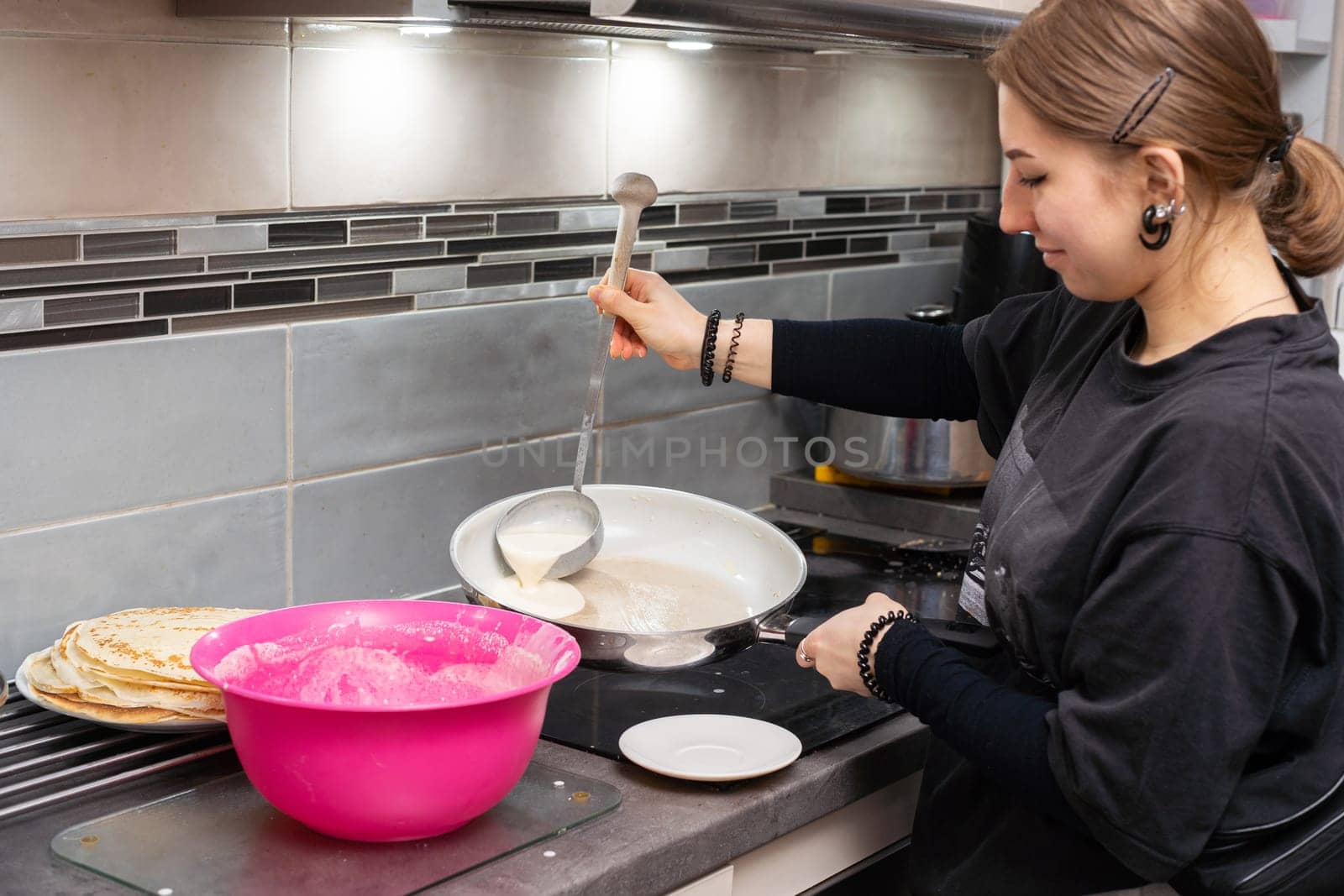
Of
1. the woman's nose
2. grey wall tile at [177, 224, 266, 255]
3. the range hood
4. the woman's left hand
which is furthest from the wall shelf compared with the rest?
grey wall tile at [177, 224, 266, 255]

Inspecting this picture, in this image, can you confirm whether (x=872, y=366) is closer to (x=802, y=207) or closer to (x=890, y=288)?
(x=802, y=207)

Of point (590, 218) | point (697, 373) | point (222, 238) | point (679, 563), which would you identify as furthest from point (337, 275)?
point (697, 373)

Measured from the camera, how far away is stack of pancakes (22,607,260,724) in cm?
107

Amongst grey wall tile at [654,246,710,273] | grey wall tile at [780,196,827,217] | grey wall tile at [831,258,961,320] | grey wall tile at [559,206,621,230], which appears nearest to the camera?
grey wall tile at [559,206,621,230]

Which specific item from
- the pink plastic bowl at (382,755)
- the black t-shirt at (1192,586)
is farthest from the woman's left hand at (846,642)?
the pink plastic bowl at (382,755)

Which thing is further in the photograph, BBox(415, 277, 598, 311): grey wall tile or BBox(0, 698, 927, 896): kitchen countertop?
BBox(415, 277, 598, 311): grey wall tile

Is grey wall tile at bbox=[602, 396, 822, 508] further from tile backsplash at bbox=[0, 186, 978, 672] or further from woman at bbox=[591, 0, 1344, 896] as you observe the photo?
woman at bbox=[591, 0, 1344, 896]

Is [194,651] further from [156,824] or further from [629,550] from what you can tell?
[629,550]

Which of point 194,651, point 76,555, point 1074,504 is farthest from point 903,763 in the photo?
point 76,555

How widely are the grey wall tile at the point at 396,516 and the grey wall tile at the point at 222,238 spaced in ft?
0.78

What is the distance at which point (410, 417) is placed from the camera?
4.83ft

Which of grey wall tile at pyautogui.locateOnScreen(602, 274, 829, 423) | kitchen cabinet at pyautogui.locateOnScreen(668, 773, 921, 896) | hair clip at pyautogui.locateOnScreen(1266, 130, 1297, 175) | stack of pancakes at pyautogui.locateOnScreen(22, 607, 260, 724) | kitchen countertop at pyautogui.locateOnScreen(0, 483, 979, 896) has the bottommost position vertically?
kitchen cabinet at pyautogui.locateOnScreen(668, 773, 921, 896)

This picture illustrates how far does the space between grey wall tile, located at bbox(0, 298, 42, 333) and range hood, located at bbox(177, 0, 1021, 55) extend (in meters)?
0.27

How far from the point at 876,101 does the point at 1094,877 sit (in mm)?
1211
